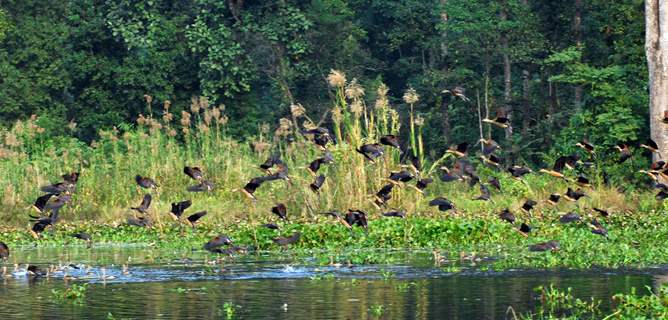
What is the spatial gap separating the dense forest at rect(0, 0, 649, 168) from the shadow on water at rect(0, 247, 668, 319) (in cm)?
1770

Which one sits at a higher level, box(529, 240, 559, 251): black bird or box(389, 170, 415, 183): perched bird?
box(389, 170, 415, 183): perched bird

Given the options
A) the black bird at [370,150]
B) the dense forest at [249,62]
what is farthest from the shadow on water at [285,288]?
the dense forest at [249,62]

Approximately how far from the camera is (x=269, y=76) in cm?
3678

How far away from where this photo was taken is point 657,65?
25.3 meters

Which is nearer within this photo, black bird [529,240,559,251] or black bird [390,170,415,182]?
black bird [529,240,559,251]

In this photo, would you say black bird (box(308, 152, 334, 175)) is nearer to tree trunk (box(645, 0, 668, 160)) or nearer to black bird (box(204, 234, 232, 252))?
black bird (box(204, 234, 232, 252))

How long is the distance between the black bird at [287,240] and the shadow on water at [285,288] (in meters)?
0.47

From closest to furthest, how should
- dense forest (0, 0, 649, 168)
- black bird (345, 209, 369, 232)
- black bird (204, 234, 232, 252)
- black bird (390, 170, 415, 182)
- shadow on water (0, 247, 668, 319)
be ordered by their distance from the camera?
shadow on water (0, 247, 668, 319) < black bird (204, 234, 232, 252) < black bird (345, 209, 369, 232) < black bird (390, 170, 415, 182) < dense forest (0, 0, 649, 168)

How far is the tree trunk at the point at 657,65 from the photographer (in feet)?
82.4

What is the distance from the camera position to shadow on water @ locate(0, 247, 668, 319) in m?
11.5

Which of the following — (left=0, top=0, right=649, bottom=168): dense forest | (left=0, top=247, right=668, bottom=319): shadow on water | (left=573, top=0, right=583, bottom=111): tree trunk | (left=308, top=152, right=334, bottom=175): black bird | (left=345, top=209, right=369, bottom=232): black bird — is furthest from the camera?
(left=0, top=0, right=649, bottom=168): dense forest

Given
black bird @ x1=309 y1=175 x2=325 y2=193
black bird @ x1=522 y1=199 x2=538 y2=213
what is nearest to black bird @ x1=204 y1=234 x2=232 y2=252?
black bird @ x1=309 y1=175 x2=325 y2=193

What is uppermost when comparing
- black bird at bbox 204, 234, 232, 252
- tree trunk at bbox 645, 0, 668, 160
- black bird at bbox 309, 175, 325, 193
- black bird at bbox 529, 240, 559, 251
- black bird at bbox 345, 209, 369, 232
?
tree trunk at bbox 645, 0, 668, 160

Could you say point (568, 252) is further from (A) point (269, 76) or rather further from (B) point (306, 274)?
(A) point (269, 76)
